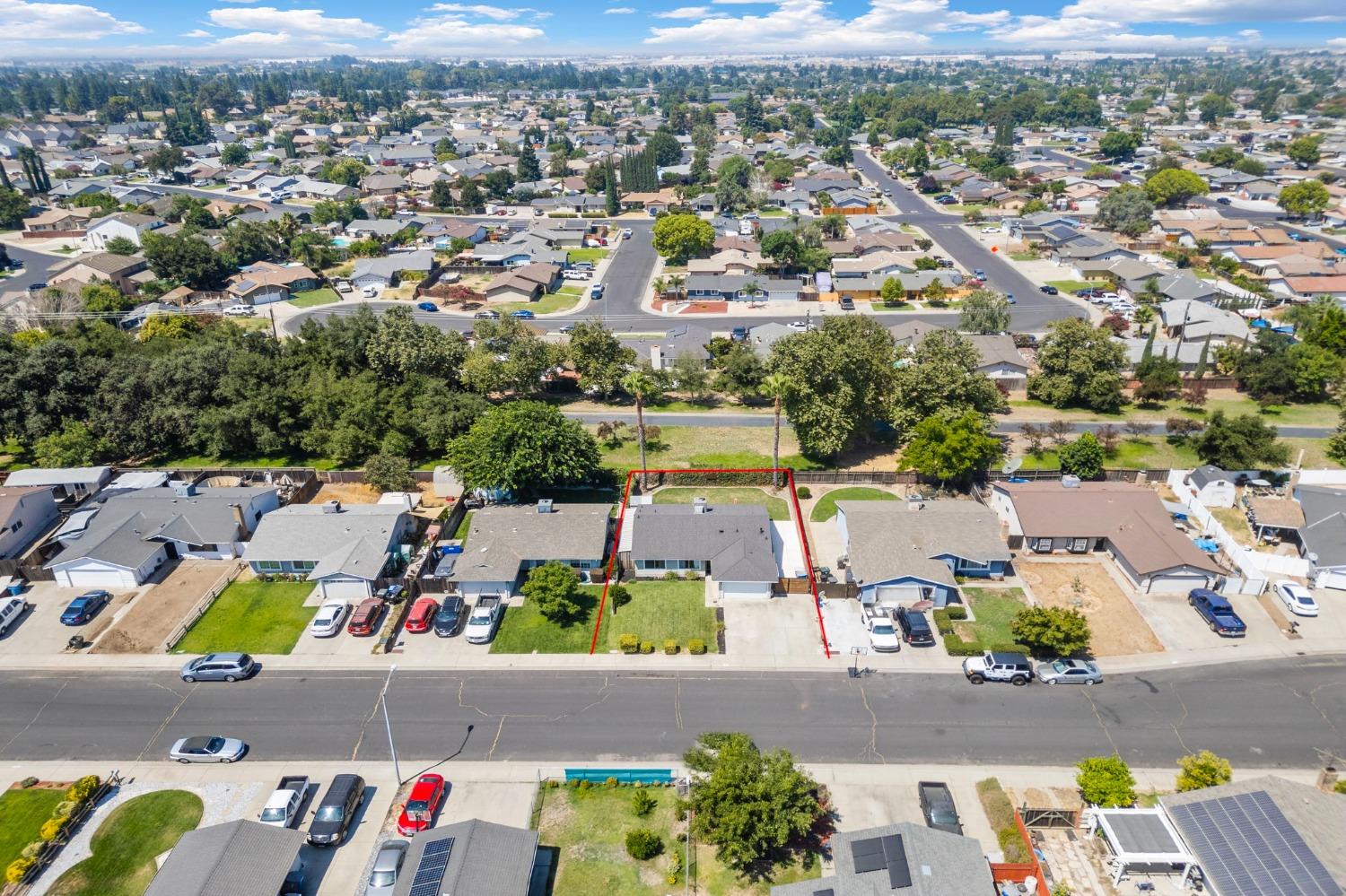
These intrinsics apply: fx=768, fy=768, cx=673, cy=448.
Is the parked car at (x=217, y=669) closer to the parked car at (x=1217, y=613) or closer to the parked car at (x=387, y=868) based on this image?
the parked car at (x=387, y=868)

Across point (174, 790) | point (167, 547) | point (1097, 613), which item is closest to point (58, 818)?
point (174, 790)

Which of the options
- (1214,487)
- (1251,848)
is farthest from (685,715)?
(1214,487)

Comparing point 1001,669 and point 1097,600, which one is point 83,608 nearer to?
point 1001,669

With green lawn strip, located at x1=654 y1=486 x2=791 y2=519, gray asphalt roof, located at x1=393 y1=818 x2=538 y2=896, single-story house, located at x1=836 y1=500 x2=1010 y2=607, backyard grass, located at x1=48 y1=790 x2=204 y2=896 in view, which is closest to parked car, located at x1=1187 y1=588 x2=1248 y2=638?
single-story house, located at x1=836 y1=500 x2=1010 y2=607

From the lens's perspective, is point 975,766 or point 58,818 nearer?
point 58,818

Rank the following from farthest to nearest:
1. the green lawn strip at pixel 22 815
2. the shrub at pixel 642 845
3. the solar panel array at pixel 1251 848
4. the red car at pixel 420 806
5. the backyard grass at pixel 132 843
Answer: the red car at pixel 420 806 < the green lawn strip at pixel 22 815 < the shrub at pixel 642 845 < the backyard grass at pixel 132 843 < the solar panel array at pixel 1251 848

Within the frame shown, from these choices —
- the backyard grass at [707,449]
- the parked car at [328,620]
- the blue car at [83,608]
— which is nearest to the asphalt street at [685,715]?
the parked car at [328,620]

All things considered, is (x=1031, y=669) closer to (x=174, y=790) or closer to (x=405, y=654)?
(x=405, y=654)
